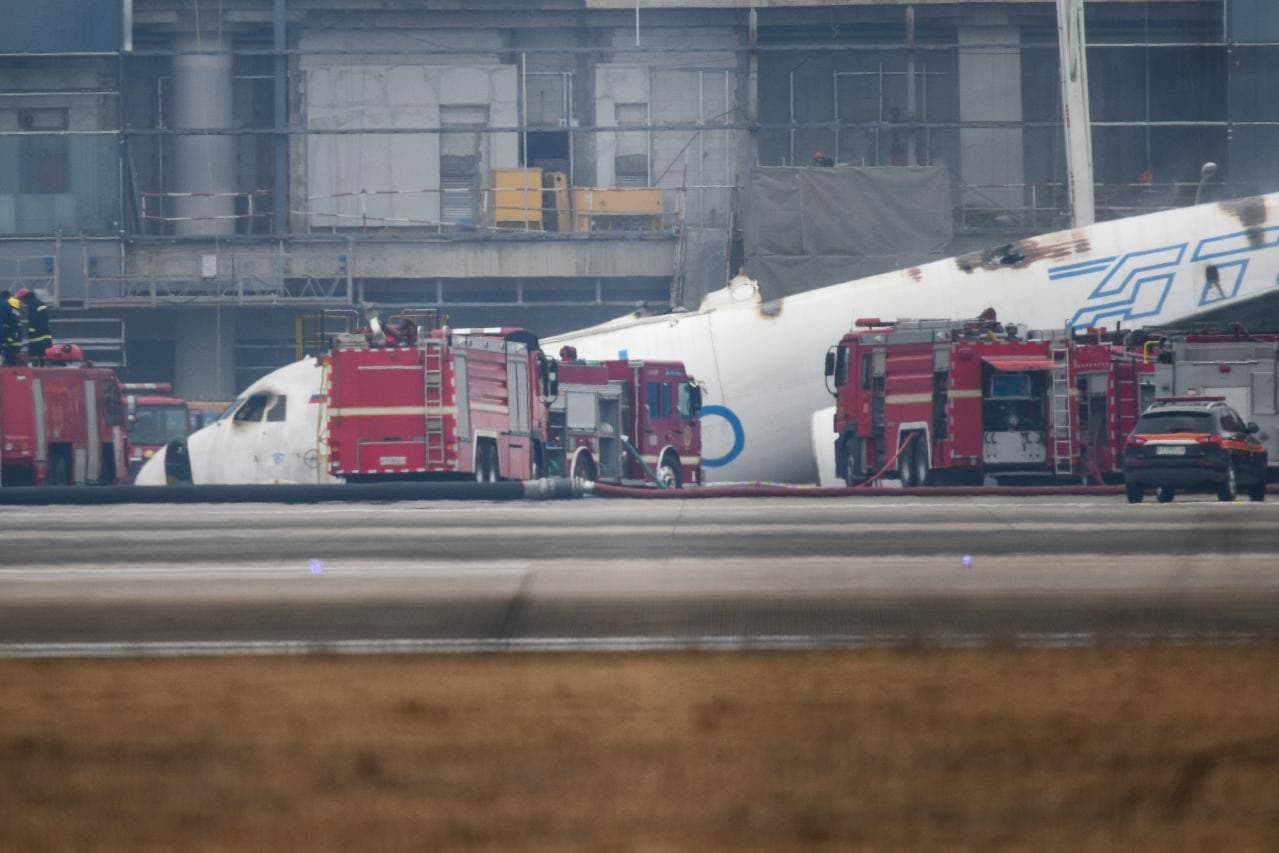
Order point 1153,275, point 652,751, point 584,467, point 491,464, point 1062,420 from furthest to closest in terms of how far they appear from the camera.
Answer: point 1153,275 → point 584,467 → point 491,464 → point 1062,420 → point 652,751

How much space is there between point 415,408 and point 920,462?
27.7 feet

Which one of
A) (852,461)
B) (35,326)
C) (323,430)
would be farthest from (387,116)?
(852,461)

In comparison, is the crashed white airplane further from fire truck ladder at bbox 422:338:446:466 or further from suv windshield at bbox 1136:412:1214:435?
suv windshield at bbox 1136:412:1214:435

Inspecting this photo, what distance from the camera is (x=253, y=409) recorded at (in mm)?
32656

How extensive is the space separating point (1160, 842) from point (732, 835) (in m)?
1.40

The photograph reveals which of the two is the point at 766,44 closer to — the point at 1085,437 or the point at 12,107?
the point at 12,107

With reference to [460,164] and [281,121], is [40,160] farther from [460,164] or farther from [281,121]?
[460,164]

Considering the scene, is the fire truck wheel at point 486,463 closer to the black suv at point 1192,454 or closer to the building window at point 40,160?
the black suv at point 1192,454

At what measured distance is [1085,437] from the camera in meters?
29.5

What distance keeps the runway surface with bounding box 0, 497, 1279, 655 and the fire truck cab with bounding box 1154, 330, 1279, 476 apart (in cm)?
786

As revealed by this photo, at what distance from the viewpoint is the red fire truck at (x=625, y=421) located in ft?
107

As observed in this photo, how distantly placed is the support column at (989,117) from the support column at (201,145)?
70.2 feet

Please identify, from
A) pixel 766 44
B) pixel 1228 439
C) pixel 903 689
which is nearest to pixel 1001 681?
pixel 903 689

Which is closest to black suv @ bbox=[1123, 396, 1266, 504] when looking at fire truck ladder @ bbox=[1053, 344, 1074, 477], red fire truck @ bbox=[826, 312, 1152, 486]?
fire truck ladder @ bbox=[1053, 344, 1074, 477]
